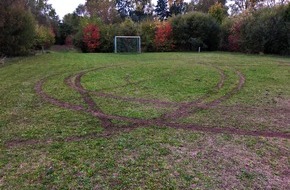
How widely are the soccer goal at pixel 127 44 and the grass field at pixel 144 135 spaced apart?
13482 millimetres

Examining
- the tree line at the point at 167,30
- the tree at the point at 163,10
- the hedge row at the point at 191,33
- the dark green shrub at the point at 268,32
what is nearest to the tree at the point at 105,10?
the tree line at the point at 167,30

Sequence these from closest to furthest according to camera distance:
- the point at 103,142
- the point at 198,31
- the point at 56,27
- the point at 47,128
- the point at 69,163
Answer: the point at 69,163, the point at 103,142, the point at 47,128, the point at 198,31, the point at 56,27

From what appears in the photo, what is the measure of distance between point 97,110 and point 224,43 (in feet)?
72.7

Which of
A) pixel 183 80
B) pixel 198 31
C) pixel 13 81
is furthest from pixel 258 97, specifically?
pixel 198 31

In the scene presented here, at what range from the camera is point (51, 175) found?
10.8 ft

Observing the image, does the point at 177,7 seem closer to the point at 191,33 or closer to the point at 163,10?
the point at 163,10

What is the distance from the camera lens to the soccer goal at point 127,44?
2210cm

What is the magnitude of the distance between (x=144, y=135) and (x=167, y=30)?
2149cm

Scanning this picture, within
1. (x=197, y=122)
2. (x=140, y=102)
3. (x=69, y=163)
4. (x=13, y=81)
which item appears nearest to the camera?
(x=69, y=163)

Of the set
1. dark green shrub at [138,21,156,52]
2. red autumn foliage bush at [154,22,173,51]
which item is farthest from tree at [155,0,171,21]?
A: dark green shrub at [138,21,156,52]

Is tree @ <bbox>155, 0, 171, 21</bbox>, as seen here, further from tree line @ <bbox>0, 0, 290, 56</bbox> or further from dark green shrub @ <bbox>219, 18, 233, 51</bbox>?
dark green shrub @ <bbox>219, 18, 233, 51</bbox>

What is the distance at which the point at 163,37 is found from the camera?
80.2 ft

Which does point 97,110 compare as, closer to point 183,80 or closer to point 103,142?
point 103,142

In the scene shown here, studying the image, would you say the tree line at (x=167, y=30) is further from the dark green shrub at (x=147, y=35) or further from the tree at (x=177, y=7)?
the tree at (x=177, y=7)
